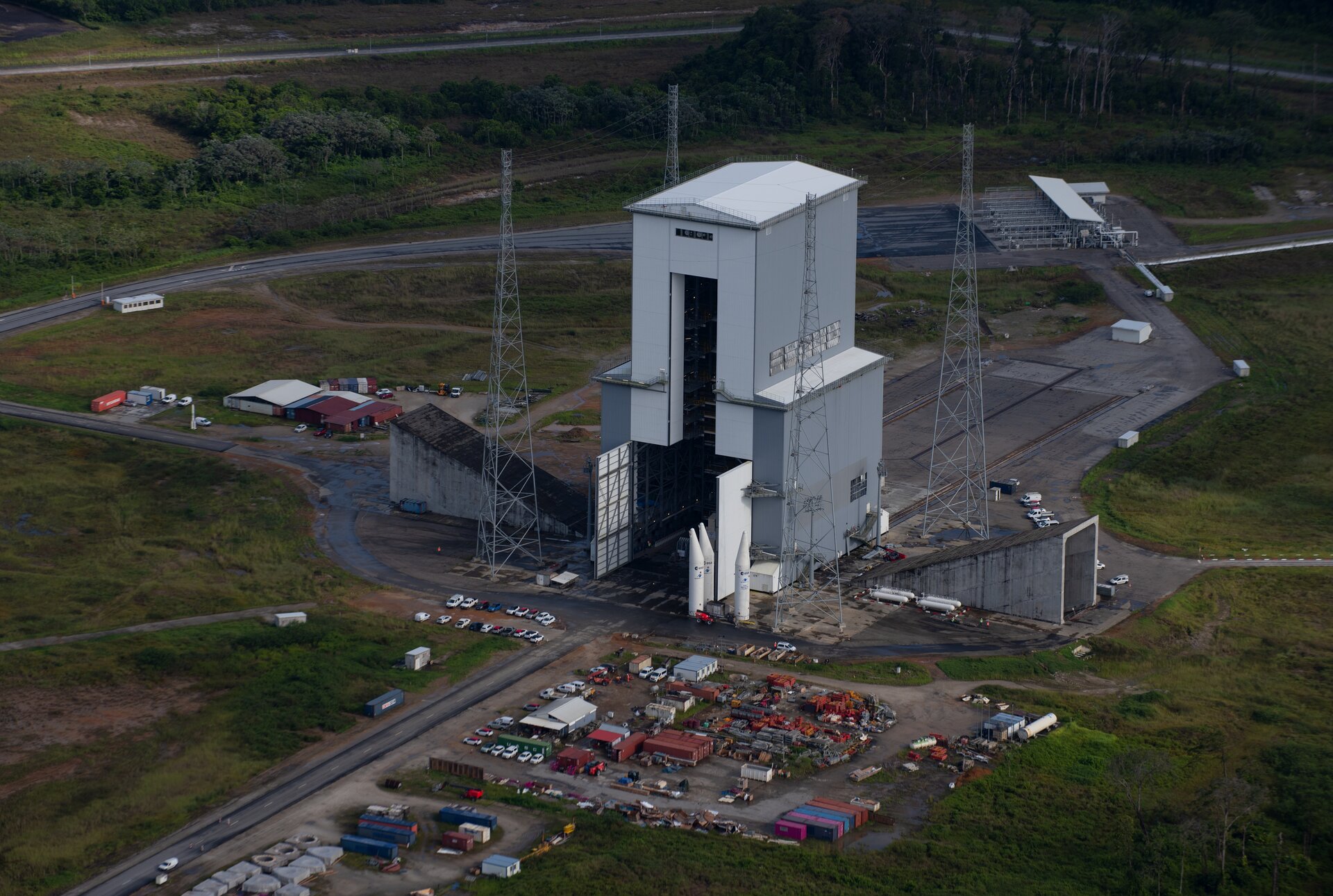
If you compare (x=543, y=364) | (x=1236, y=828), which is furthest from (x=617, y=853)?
(x=543, y=364)

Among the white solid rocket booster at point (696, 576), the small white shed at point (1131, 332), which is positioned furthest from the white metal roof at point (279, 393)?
the small white shed at point (1131, 332)

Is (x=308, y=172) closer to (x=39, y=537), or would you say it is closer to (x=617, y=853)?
(x=39, y=537)

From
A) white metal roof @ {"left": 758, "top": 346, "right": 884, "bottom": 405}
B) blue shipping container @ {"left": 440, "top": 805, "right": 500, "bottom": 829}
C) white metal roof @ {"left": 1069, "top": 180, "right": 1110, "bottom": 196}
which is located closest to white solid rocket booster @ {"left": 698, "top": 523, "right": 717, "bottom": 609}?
white metal roof @ {"left": 758, "top": 346, "right": 884, "bottom": 405}

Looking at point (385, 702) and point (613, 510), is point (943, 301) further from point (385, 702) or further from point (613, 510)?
point (385, 702)

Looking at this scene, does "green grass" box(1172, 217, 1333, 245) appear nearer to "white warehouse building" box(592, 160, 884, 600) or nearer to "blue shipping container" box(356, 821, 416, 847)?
"white warehouse building" box(592, 160, 884, 600)

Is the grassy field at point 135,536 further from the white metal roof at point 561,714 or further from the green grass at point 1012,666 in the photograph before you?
the green grass at point 1012,666
